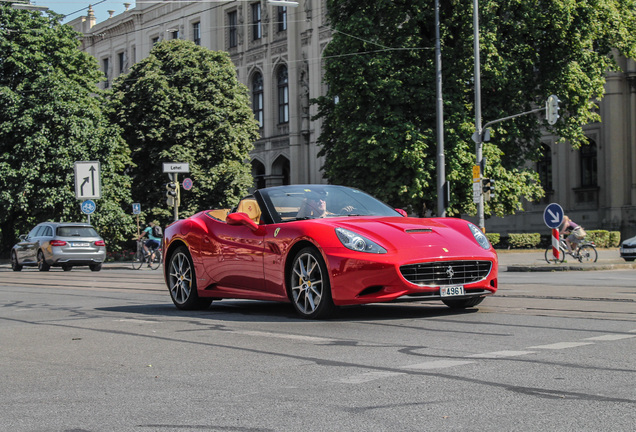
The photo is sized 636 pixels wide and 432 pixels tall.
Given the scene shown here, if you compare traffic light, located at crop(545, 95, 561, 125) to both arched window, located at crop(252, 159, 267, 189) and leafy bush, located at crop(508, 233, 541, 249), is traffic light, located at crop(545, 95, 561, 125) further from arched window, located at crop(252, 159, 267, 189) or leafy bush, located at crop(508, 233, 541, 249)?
arched window, located at crop(252, 159, 267, 189)

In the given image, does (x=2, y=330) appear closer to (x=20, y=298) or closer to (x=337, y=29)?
(x=20, y=298)

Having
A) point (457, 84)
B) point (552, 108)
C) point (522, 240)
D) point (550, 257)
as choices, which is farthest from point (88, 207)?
point (522, 240)

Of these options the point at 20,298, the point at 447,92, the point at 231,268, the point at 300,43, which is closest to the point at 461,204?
the point at 447,92

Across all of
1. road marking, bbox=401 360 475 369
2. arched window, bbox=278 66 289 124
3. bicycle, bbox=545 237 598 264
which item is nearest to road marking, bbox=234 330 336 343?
road marking, bbox=401 360 475 369

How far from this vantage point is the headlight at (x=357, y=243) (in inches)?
357

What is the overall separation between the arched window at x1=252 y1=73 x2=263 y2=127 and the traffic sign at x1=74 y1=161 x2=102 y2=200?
26.5 metres

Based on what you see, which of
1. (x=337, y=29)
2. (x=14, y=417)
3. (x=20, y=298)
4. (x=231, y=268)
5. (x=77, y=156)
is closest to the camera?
(x=14, y=417)

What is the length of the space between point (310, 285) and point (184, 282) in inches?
106

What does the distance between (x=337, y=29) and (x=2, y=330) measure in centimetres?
2696

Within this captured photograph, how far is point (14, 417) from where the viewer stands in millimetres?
4926

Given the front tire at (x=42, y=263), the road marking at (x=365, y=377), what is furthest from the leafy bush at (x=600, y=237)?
the road marking at (x=365, y=377)

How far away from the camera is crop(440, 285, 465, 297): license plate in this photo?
9.18 m

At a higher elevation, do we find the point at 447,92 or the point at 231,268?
the point at 447,92

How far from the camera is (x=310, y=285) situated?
9.51 m
